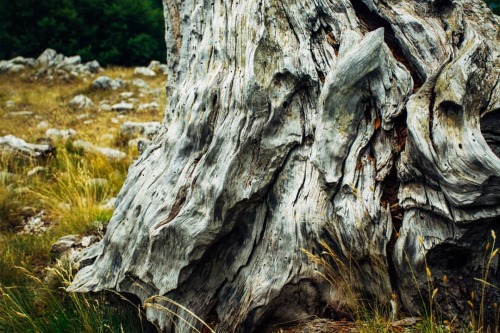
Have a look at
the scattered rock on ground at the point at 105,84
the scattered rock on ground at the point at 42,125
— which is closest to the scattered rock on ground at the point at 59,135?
the scattered rock on ground at the point at 42,125

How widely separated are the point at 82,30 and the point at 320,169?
26.9m

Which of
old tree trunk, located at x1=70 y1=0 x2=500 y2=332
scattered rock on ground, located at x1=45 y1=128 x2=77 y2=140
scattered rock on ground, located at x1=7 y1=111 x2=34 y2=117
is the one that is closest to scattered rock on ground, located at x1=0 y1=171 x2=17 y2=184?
scattered rock on ground, located at x1=45 y1=128 x2=77 y2=140

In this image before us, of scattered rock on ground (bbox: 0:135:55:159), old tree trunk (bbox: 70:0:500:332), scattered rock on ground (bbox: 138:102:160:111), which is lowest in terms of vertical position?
scattered rock on ground (bbox: 138:102:160:111)

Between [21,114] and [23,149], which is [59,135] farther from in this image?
[21,114]

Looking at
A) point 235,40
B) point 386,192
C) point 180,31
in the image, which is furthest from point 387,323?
point 180,31

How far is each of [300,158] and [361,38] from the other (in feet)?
3.50

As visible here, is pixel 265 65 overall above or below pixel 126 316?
above

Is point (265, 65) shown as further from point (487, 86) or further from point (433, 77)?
point (487, 86)

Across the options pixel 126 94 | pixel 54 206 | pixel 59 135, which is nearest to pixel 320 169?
pixel 54 206

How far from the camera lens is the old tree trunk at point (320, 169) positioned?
301 centimetres

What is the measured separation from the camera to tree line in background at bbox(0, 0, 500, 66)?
25281 millimetres

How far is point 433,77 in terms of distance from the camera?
320cm

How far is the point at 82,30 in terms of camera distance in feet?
88.0

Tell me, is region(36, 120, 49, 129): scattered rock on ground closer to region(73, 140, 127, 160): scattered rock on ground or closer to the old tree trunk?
region(73, 140, 127, 160): scattered rock on ground
